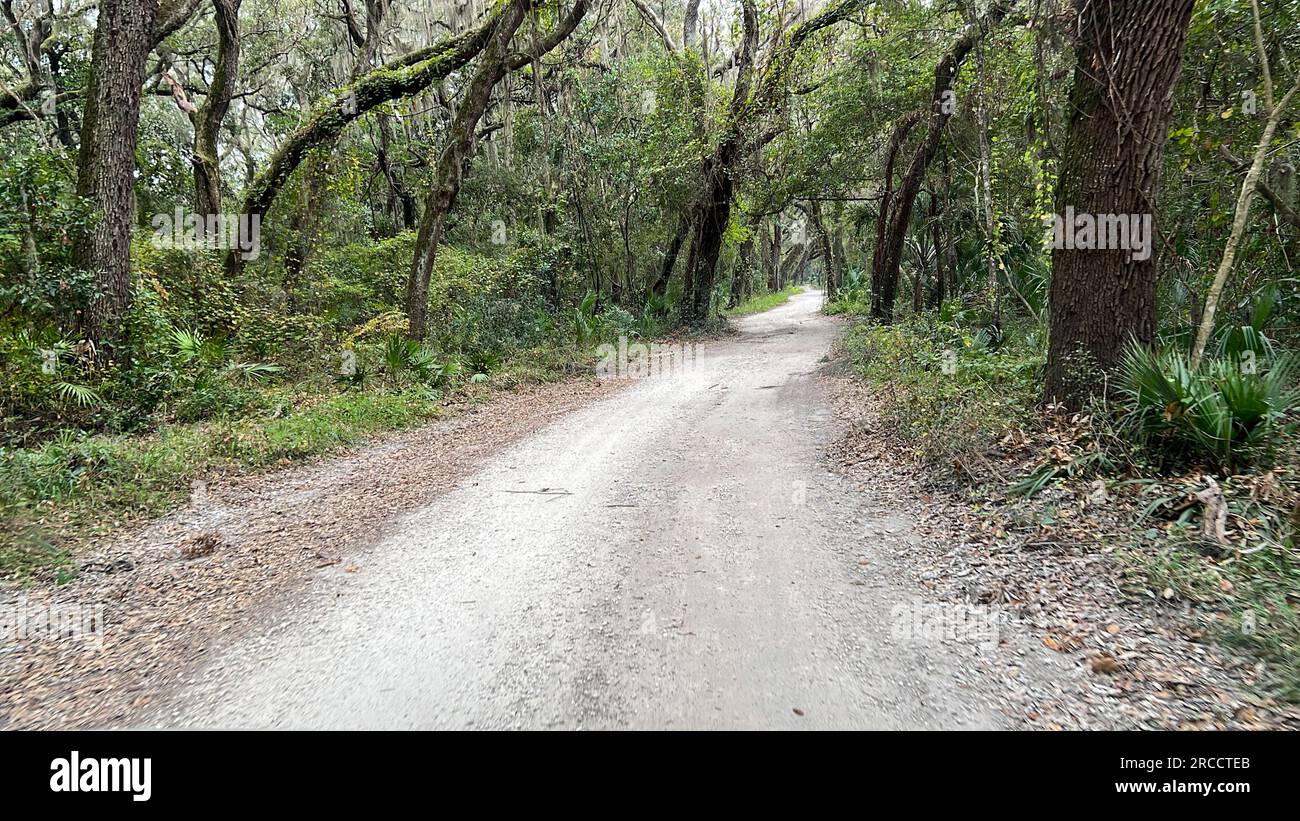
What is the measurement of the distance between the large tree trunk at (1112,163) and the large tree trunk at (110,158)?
1047cm

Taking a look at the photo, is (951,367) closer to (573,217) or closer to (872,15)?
(872,15)

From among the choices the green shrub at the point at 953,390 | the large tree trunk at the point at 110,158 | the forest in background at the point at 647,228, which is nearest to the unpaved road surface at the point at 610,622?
the green shrub at the point at 953,390

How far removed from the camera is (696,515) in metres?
5.11

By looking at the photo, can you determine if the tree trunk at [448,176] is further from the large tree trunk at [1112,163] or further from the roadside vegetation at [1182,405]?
the large tree trunk at [1112,163]

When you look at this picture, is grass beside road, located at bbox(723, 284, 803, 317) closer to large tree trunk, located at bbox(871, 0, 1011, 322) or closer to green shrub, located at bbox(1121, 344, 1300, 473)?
large tree trunk, located at bbox(871, 0, 1011, 322)

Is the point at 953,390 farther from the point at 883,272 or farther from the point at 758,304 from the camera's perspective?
the point at 758,304

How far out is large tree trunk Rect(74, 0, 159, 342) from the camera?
25.0ft

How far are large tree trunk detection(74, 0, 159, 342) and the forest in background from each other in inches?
1.5

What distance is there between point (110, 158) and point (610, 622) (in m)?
8.97

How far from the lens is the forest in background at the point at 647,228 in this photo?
15.2 ft

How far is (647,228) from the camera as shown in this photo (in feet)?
64.7

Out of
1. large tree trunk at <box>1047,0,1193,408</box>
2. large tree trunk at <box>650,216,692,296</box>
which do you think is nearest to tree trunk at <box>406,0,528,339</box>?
large tree trunk at <box>650,216,692,296</box>

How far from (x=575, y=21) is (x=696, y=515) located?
10.3 m
